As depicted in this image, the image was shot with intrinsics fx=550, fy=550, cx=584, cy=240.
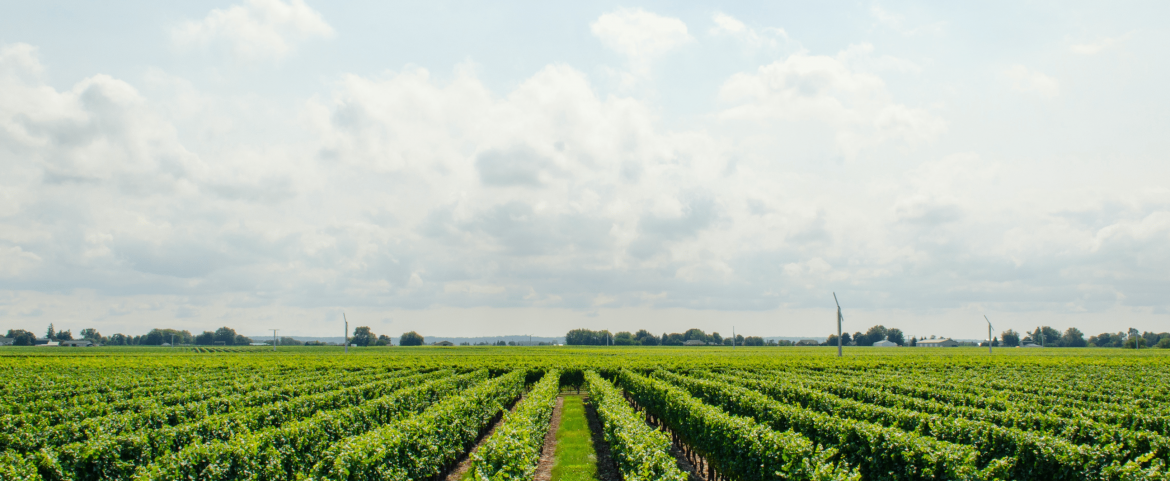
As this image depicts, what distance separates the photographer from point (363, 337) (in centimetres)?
19475

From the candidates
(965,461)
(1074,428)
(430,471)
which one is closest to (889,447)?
(965,461)

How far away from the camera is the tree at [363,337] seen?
19415cm

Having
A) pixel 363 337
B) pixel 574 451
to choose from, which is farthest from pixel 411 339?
pixel 574 451

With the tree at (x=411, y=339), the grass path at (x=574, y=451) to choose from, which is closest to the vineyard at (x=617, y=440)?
the grass path at (x=574, y=451)

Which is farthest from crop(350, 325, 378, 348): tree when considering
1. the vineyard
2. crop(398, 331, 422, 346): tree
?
the vineyard

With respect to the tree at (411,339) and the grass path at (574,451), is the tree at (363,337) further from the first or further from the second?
the grass path at (574,451)

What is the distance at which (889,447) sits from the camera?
41.0 feet

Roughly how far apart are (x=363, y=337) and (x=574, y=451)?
19239 cm

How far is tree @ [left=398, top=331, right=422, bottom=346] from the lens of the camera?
19438 centimetres

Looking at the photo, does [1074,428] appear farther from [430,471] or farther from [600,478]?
[430,471]

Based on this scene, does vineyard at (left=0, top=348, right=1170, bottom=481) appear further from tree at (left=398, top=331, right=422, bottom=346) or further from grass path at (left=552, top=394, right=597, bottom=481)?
tree at (left=398, top=331, right=422, bottom=346)

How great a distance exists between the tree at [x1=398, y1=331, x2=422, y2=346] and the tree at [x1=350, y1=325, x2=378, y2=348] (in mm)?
11472

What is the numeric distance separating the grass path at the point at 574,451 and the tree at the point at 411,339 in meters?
176

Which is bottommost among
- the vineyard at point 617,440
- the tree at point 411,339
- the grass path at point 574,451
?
the tree at point 411,339
